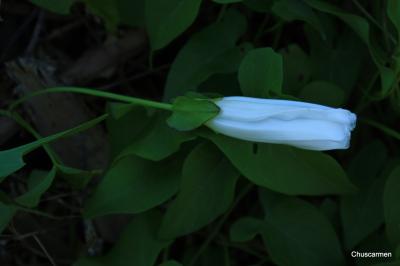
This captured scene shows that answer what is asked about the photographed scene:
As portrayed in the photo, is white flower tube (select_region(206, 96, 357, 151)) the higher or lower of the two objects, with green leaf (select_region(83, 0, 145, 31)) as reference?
lower

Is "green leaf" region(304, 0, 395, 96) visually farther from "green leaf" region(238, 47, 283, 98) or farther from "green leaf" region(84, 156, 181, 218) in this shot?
"green leaf" region(84, 156, 181, 218)

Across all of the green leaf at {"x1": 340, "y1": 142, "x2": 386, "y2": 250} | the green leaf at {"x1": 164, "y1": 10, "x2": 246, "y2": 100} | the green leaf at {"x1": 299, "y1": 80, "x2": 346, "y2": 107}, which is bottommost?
the green leaf at {"x1": 340, "y1": 142, "x2": 386, "y2": 250}

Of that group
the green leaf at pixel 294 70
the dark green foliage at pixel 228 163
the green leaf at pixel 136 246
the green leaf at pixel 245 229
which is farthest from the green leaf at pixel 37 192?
the green leaf at pixel 294 70

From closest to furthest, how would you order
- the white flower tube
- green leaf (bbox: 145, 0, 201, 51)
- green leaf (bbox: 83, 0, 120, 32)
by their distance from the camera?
the white flower tube
green leaf (bbox: 145, 0, 201, 51)
green leaf (bbox: 83, 0, 120, 32)

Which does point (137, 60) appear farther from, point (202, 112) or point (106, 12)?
point (202, 112)

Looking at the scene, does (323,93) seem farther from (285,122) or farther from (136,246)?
(136,246)

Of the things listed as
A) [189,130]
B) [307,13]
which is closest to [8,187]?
[189,130]

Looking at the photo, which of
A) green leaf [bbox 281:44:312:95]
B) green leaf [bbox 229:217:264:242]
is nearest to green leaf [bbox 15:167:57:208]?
green leaf [bbox 229:217:264:242]
